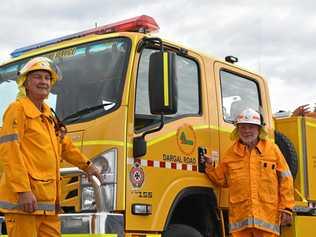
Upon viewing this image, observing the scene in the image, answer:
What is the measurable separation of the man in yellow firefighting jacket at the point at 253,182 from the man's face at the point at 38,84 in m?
1.77

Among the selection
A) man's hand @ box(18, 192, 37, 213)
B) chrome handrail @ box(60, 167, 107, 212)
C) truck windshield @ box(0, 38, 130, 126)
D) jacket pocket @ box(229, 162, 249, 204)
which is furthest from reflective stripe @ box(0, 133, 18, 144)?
jacket pocket @ box(229, 162, 249, 204)

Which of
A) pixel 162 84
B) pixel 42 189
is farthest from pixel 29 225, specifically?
pixel 162 84

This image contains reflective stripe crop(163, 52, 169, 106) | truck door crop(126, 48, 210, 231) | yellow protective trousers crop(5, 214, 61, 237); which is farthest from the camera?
truck door crop(126, 48, 210, 231)

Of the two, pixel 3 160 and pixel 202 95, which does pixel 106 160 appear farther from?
pixel 202 95

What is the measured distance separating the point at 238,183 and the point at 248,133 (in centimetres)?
46

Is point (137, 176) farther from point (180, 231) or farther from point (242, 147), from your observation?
point (242, 147)

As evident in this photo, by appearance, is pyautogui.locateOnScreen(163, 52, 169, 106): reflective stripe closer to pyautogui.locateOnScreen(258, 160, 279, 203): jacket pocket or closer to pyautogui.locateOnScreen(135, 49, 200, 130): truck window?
pyautogui.locateOnScreen(135, 49, 200, 130): truck window

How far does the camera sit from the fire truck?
446cm

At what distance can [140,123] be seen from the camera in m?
4.73

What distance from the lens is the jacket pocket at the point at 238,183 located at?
5.21m

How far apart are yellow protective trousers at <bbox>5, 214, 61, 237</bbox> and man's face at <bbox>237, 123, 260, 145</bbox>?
208 cm

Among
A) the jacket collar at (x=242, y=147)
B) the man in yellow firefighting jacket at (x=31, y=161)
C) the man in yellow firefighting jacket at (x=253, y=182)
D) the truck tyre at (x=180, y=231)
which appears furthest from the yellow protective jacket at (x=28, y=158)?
the jacket collar at (x=242, y=147)

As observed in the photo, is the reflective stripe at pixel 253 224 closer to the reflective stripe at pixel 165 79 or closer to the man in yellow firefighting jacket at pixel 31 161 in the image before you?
the reflective stripe at pixel 165 79

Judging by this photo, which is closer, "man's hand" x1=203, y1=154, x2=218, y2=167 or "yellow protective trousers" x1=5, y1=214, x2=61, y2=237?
"yellow protective trousers" x1=5, y1=214, x2=61, y2=237
